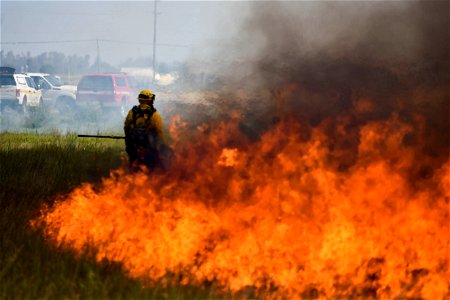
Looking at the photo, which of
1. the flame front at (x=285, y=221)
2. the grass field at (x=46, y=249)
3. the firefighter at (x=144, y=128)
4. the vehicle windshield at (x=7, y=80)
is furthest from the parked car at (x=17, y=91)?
the firefighter at (x=144, y=128)

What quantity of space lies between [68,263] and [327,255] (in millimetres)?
3000

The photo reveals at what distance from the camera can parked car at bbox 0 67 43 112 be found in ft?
101

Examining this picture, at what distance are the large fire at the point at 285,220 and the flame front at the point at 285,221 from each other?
16mm

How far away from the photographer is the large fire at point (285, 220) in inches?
338

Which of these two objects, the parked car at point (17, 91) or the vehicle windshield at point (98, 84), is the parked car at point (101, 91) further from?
the parked car at point (17, 91)

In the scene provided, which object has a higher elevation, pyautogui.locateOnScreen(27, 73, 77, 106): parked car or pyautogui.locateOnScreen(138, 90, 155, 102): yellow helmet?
pyautogui.locateOnScreen(138, 90, 155, 102): yellow helmet

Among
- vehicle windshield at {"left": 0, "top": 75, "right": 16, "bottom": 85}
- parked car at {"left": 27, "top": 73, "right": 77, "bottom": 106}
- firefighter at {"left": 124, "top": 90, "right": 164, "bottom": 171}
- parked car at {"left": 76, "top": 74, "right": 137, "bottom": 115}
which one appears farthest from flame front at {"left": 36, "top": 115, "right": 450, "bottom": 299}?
parked car at {"left": 27, "top": 73, "right": 77, "bottom": 106}

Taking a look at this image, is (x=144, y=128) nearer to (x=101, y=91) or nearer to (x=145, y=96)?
(x=145, y=96)

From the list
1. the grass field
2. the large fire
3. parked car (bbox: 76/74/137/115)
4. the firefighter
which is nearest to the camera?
the grass field

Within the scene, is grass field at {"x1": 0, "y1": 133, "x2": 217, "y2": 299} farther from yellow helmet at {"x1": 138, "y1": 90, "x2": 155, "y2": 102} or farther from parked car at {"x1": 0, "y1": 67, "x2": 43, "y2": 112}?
parked car at {"x1": 0, "y1": 67, "x2": 43, "y2": 112}

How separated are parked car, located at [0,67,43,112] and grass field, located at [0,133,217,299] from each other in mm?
16167

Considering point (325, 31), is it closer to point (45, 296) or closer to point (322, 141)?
point (322, 141)

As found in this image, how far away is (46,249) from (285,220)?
9.76ft

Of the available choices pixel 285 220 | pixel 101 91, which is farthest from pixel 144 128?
pixel 101 91
